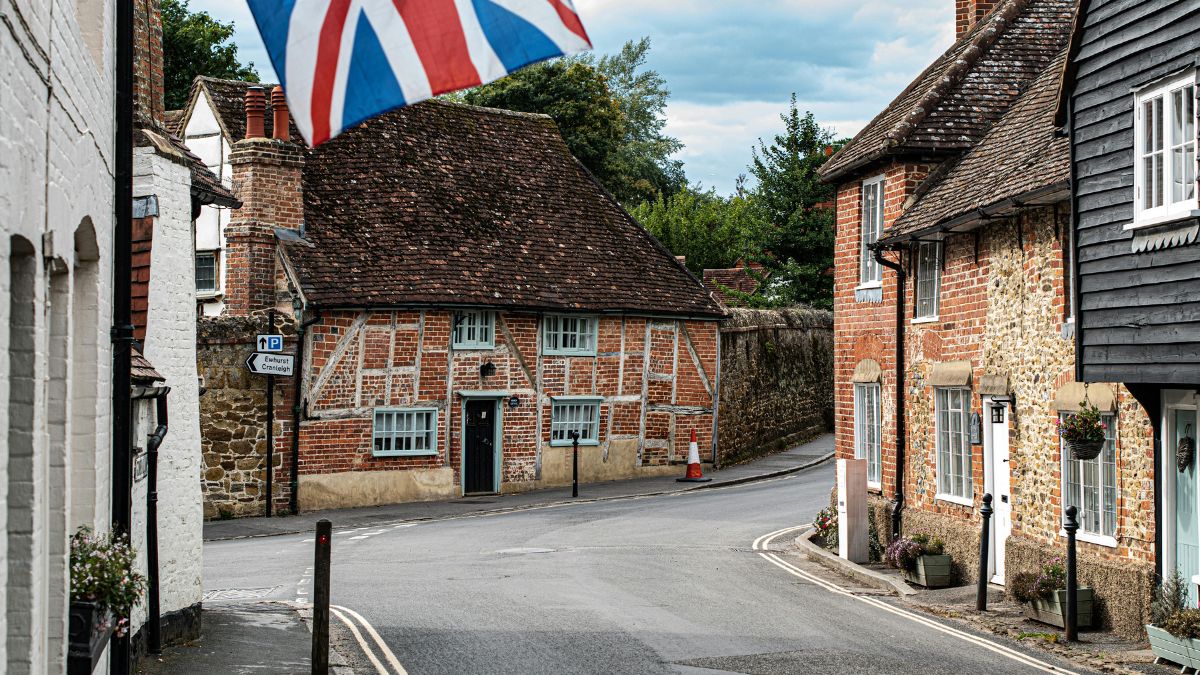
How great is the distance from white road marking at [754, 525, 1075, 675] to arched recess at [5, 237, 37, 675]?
882 cm

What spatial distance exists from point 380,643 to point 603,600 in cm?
329

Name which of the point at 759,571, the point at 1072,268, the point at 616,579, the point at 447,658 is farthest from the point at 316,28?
the point at 759,571

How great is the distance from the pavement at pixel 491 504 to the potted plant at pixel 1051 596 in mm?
13504

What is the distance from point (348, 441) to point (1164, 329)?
62.4 ft

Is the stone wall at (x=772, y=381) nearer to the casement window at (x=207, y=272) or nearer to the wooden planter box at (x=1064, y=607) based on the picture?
the casement window at (x=207, y=272)

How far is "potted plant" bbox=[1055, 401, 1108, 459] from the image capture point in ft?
44.9

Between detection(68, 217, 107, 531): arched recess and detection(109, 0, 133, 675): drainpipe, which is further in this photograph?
detection(109, 0, 133, 675): drainpipe

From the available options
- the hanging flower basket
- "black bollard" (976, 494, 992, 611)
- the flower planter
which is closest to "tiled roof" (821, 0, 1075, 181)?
"black bollard" (976, 494, 992, 611)

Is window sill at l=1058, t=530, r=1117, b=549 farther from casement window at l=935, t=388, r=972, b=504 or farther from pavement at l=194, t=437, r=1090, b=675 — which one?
casement window at l=935, t=388, r=972, b=504

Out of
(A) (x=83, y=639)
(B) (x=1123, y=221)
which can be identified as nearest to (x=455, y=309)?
(B) (x=1123, y=221)

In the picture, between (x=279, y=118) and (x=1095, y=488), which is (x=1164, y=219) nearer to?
(x=1095, y=488)

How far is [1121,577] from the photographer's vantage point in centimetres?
1340

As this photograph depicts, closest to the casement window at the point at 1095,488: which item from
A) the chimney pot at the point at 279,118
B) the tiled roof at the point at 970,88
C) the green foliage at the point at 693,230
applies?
the tiled roof at the point at 970,88

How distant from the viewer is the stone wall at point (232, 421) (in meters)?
25.9
